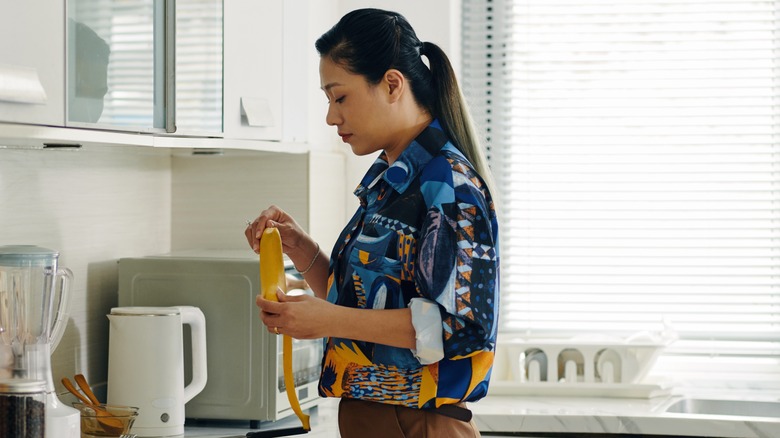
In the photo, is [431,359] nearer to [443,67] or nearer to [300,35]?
[443,67]

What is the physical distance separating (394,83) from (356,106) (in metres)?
0.07

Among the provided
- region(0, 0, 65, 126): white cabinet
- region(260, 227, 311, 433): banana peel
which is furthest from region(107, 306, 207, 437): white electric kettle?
region(0, 0, 65, 126): white cabinet

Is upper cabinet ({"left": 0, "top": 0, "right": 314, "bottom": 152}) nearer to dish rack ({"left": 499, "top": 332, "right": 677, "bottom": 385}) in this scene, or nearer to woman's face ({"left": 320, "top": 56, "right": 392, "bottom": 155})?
woman's face ({"left": 320, "top": 56, "right": 392, "bottom": 155})

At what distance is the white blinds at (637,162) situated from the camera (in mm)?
2818

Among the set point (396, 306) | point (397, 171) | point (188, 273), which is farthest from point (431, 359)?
point (188, 273)

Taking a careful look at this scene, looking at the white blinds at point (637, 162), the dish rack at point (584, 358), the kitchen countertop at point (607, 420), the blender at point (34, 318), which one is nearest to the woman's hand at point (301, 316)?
the blender at point (34, 318)

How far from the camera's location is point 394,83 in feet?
4.97

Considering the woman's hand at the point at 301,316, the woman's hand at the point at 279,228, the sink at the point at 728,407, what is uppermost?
the woman's hand at the point at 279,228

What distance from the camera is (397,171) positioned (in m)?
1.50

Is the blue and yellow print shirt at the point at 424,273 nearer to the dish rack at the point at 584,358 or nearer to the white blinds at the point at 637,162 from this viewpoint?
the dish rack at the point at 584,358

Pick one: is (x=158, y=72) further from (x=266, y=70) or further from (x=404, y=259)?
(x=404, y=259)

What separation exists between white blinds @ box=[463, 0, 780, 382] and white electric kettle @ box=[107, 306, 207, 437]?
3.86 ft

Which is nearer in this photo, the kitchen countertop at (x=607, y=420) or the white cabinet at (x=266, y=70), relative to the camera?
the white cabinet at (x=266, y=70)

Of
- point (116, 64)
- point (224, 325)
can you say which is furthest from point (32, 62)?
point (224, 325)
